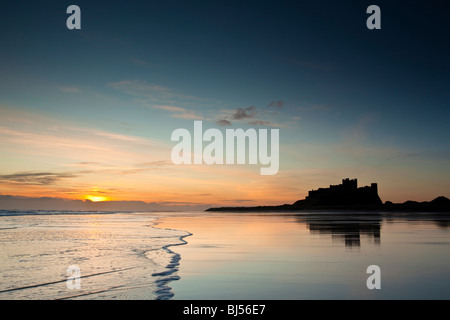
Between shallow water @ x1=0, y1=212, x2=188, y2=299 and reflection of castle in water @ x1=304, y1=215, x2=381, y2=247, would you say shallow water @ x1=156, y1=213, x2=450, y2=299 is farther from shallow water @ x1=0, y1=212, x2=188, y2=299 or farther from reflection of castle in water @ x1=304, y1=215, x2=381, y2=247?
reflection of castle in water @ x1=304, y1=215, x2=381, y2=247

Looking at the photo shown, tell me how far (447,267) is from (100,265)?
9522mm

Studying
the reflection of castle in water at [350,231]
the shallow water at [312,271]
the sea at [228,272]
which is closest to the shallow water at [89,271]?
the sea at [228,272]

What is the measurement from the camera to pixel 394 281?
7.89 metres

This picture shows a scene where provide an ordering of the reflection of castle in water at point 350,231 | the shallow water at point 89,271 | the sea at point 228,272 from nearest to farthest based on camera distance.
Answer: the sea at point 228,272 < the shallow water at point 89,271 < the reflection of castle in water at point 350,231

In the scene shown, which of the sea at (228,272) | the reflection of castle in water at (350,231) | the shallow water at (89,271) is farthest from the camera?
the reflection of castle in water at (350,231)

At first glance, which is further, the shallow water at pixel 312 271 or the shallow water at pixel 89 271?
the shallow water at pixel 89 271

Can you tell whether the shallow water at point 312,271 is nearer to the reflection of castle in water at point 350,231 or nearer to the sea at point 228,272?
the sea at point 228,272

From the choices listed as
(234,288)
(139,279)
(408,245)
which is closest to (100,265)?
(139,279)

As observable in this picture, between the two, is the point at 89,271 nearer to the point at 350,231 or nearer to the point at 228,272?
the point at 228,272

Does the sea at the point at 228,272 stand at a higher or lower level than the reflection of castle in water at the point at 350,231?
higher

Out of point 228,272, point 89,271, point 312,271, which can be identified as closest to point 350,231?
point 312,271

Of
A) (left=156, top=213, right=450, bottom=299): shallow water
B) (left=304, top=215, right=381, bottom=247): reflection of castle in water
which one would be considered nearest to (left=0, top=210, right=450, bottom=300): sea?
(left=156, top=213, right=450, bottom=299): shallow water

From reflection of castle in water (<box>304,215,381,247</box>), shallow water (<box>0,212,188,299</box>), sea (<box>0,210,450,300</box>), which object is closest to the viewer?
sea (<box>0,210,450,300</box>)

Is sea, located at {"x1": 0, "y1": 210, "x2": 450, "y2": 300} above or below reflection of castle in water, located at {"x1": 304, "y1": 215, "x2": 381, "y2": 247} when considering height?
above
